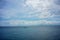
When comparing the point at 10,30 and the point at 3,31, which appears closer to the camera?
the point at 3,31

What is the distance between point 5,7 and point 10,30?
0.36 metres

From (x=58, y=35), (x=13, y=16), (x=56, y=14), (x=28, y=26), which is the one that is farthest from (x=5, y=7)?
(x=58, y=35)

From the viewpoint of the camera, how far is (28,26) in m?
1.60

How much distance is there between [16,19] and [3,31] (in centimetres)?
26

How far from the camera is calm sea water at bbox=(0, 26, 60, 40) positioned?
1.58m

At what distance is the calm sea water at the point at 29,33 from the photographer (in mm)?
1582

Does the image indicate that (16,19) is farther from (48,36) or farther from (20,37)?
(48,36)

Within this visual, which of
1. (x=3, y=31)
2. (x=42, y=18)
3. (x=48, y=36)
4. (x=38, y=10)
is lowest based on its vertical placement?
(x=48, y=36)

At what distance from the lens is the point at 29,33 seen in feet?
5.36

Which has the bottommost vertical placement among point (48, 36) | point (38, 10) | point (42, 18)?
point (48, 36)

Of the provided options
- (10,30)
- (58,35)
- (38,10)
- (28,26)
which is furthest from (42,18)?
(10,30)

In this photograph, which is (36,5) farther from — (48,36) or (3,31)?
(3,31)

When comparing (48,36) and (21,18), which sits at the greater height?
(21,18)

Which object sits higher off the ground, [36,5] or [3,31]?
[36,5]
